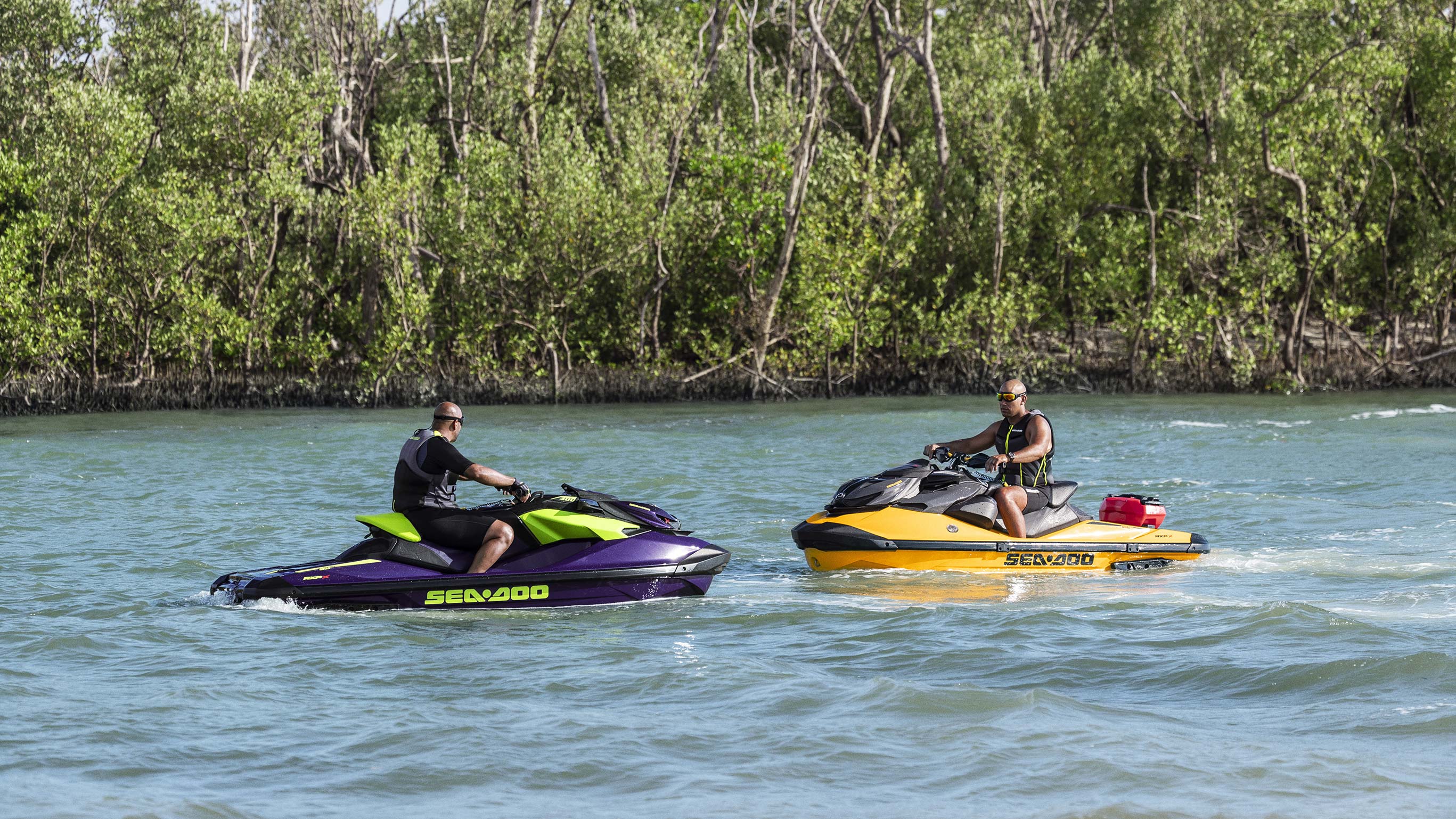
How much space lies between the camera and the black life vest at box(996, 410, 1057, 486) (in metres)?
11.1

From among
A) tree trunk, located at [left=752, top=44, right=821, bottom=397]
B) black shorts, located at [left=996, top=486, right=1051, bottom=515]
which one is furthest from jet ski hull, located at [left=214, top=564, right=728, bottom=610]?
tree trunk, located at [left=752, top=44, right=821, bottom=397]

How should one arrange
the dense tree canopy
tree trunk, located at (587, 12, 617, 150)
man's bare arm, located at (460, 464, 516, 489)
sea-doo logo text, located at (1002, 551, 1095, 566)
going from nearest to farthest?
man's bare arm, located at (460, 464, 516, 489), sea-doo logo text, located at (1002, 551, 1095, 566), the dense tree canopy, tree trunk, located at (587, 12, 617, 150)

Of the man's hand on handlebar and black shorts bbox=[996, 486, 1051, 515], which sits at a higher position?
the man's hand on handlebar

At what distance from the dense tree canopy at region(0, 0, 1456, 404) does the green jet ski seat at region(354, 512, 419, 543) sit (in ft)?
70.3

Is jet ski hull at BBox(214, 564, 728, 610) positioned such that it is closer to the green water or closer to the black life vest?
the green water

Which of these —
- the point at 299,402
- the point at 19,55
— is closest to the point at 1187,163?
the point at 299,402

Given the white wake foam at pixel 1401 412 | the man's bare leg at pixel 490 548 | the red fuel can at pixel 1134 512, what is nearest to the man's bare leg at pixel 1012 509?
the red fuel can at pixel 1134 512

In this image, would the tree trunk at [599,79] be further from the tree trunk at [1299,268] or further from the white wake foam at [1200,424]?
the white wake foam at [1200,424]

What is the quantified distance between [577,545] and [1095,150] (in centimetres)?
2659

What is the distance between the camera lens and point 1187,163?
34156mm

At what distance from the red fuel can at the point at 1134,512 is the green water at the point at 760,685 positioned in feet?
1.38

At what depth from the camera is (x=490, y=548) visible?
9.41 metres

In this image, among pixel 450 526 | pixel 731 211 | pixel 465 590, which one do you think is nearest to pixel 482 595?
pixel 465 590

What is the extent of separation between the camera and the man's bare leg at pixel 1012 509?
10.9 m
